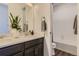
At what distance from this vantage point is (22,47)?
181cm

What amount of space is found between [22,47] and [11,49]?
0.29 meters

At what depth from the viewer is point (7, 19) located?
2.22 meters

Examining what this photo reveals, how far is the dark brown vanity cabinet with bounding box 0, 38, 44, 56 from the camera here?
57.5 inches

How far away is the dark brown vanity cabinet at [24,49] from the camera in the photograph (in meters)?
1.46

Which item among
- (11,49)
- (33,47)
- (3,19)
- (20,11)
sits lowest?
(33,47)

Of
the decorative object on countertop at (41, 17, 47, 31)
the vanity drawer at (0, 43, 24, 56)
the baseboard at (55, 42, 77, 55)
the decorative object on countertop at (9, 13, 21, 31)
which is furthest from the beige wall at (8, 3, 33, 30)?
the baseboard at (55, 42, 77, 55)

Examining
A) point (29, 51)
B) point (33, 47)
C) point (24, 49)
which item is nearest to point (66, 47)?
point (33, 47)

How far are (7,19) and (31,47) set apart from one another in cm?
64

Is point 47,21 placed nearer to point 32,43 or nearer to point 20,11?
point 20,11

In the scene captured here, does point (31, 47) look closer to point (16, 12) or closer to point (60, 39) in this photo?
point (16, 12)

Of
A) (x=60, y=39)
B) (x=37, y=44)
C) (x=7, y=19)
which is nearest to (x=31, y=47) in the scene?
(x=37, y=44)

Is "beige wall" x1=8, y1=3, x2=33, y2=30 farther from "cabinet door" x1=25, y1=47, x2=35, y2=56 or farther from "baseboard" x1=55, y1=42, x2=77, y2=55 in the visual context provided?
"baseboard" x1=55, y1=42, x2=77, y2=55

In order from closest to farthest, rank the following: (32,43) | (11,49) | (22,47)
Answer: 1. (11,49)
2. (22,47)
3. (32,43)

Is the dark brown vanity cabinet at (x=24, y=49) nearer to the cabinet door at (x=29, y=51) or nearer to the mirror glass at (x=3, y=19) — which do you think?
the cabinet door at (x=29, y=51)
